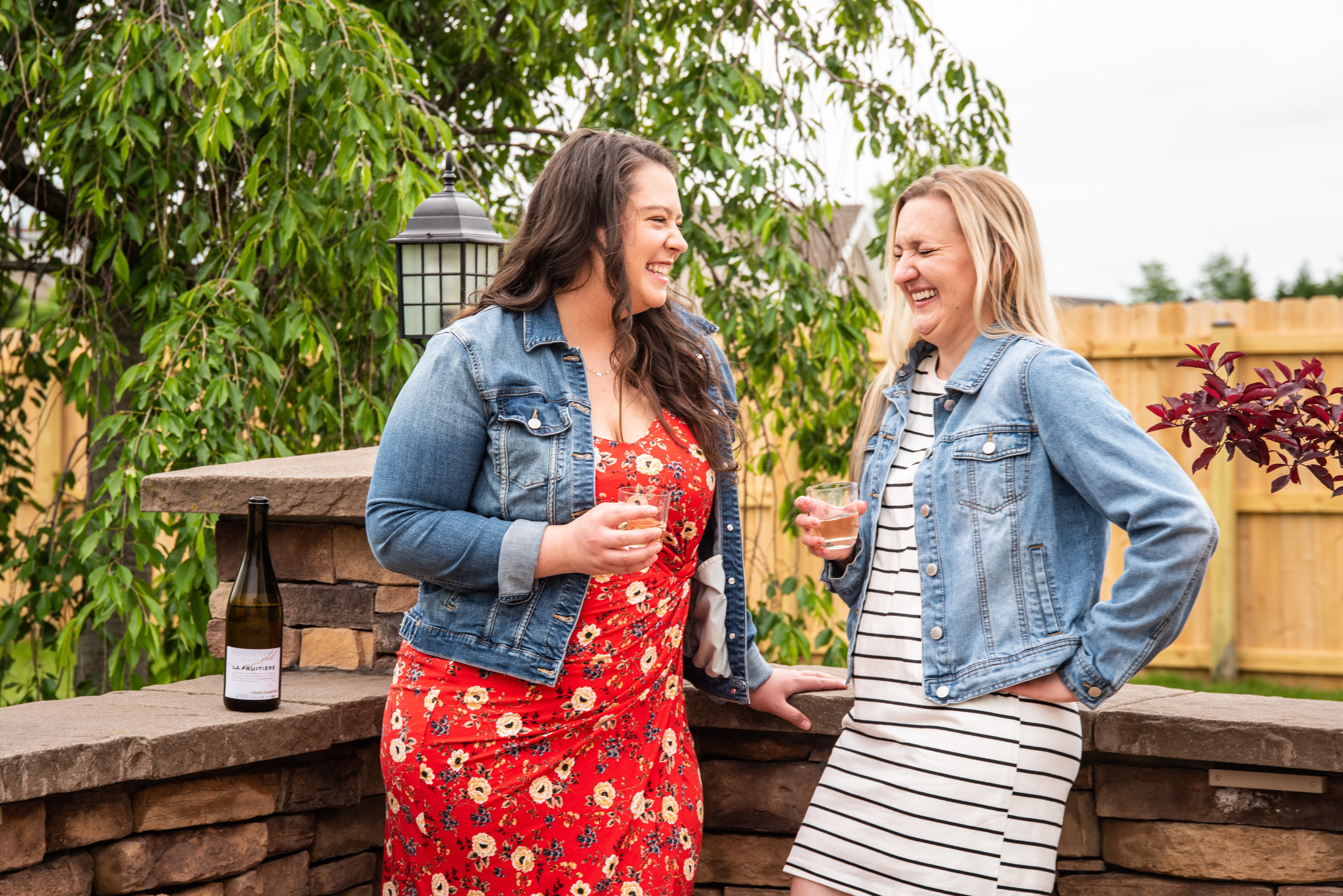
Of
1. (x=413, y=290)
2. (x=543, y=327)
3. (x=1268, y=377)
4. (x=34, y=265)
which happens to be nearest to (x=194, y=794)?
(x=543, y=327)

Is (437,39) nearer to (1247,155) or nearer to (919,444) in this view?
(919,444)

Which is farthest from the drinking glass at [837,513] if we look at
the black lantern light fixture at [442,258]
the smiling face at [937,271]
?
the black lantern light fixture at [442,258]

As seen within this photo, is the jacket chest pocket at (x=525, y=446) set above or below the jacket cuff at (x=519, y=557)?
above

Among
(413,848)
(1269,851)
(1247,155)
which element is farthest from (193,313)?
(1247,155)

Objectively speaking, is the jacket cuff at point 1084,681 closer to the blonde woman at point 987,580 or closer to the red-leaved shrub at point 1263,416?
the blonde woman at point 987,580

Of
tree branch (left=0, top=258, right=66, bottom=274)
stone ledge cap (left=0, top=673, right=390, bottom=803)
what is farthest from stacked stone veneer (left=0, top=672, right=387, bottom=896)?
tree branch (left=0, top=258, right=66, bottom=274)

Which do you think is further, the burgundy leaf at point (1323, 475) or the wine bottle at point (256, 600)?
the wine bottle at point (256, 600)

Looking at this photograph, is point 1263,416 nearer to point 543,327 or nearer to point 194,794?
point 543,327

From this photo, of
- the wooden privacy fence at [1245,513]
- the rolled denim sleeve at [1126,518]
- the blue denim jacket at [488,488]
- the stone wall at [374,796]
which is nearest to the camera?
the rolled denim sleeve at [1126,518]

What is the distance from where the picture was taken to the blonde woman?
1.52 meters

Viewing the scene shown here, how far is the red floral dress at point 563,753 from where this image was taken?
1630 mm

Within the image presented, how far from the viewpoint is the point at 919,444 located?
5.82ft

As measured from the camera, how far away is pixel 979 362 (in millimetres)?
1688

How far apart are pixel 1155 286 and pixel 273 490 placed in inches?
771
